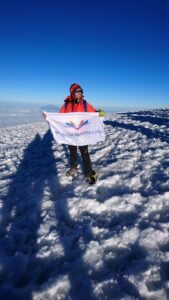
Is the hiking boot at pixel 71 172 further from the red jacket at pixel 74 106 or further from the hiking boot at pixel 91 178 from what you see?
the red jacket at pixel 74 106

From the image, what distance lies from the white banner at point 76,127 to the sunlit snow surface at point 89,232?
1.19 m

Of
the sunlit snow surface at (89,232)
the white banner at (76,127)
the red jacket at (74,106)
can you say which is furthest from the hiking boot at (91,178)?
the red jacket at (74,106)

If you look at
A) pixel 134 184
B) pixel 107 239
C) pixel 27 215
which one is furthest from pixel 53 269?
pixel 134 184

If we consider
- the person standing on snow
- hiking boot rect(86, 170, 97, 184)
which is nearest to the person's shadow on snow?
hiking boot rect(86, 170, 97, 184)

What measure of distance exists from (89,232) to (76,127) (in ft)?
→ 12.0

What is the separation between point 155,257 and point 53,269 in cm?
168

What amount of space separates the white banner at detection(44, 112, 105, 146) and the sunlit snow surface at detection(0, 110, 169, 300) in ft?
3.92

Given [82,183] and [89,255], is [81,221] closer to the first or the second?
[89,255]

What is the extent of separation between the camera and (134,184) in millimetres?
6977

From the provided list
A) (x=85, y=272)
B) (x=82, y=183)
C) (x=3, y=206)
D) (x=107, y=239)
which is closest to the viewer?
(x=85, y=272)

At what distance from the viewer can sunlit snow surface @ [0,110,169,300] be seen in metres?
3.82

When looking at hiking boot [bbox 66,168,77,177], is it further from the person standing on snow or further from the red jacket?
the red jacket

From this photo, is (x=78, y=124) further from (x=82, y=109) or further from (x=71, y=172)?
(x=71, y=172)

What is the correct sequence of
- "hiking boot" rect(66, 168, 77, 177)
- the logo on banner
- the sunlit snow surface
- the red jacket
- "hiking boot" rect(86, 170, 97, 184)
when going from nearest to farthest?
the sunlit snow surface → "hiking boot" rect(86, 170, 97, 184) → the red jacket → the logo on banner → "hiking boot" rect(66, 168, 77, 177)
